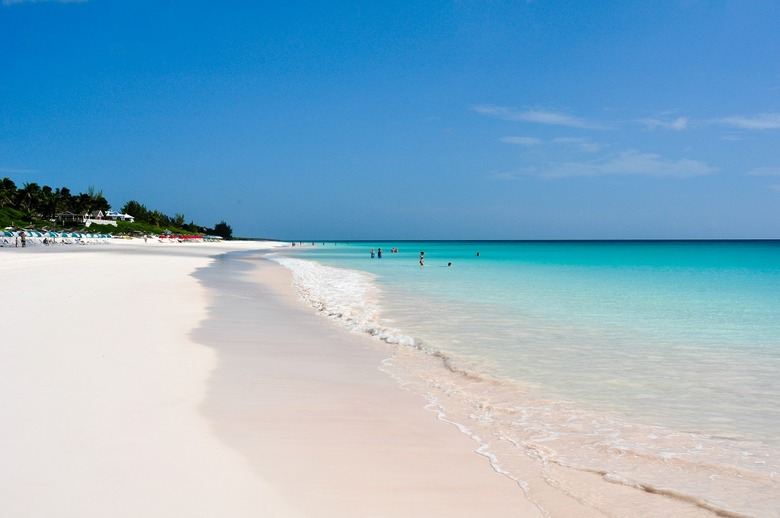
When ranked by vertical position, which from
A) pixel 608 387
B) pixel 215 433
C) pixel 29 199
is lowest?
pixel 608 387

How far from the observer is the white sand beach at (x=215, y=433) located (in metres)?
3.90

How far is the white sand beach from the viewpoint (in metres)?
3.90

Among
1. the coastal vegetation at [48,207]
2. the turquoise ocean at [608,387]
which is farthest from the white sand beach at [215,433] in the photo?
the coastal vegetation at [48,207]

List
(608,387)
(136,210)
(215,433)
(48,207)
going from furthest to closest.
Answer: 1. (136,210)
2. (48,207)
3. (608,387)
4. (215,433)

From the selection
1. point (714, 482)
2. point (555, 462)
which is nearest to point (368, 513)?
point (555, 462)

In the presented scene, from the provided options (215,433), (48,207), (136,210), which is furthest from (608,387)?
(136,210)

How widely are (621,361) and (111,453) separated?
333 inches

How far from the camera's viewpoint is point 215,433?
5.23 m

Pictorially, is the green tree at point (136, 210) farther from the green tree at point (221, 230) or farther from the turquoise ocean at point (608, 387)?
the turquoise ocean at point (608, 387)

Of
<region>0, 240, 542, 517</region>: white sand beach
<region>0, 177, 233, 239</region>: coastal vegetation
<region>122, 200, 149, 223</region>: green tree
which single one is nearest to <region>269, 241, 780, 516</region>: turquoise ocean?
<region>0, 240, 542, 517</region>: white sand beach

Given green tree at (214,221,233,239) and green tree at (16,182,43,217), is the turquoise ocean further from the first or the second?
green tree at (214,221,233,239)

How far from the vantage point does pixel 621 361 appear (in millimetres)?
9922

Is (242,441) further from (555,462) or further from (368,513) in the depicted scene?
(555,462)

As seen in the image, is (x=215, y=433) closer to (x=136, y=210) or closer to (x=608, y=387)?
(x=608, y=387)
